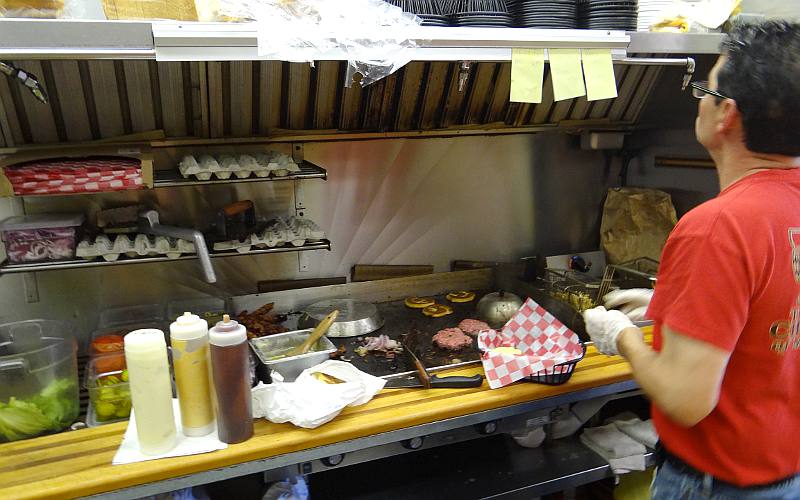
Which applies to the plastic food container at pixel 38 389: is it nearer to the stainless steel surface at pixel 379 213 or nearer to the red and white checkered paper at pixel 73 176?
the stainless steel surface at pixel 379 213

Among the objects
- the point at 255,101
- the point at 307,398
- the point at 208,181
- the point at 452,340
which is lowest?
the point at 452,340

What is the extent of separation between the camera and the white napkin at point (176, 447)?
1.30m

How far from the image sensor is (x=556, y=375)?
160 cm

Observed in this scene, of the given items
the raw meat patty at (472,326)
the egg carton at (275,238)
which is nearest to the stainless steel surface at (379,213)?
the egg carton at (275,238)

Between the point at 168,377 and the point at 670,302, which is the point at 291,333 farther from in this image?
the point at 670,302

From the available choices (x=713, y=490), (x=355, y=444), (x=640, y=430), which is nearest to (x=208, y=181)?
(x=355, y=444)

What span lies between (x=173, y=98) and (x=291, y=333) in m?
0.90

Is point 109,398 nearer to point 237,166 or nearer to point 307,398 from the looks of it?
point 307,398

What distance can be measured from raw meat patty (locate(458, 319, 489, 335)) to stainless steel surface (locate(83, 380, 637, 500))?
1.39 feet

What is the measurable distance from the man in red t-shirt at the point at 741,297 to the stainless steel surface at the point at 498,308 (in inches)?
33.5

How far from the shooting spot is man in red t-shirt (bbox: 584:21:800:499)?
102cm

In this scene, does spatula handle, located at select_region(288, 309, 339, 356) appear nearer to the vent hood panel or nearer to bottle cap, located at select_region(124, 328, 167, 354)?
bottle cap, located at select_region(124, 328, 167, 354)

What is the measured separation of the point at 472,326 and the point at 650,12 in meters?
1.24

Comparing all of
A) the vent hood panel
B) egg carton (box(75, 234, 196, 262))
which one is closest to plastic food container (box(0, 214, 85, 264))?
egg carton (box(75, 234, 196, 262))
